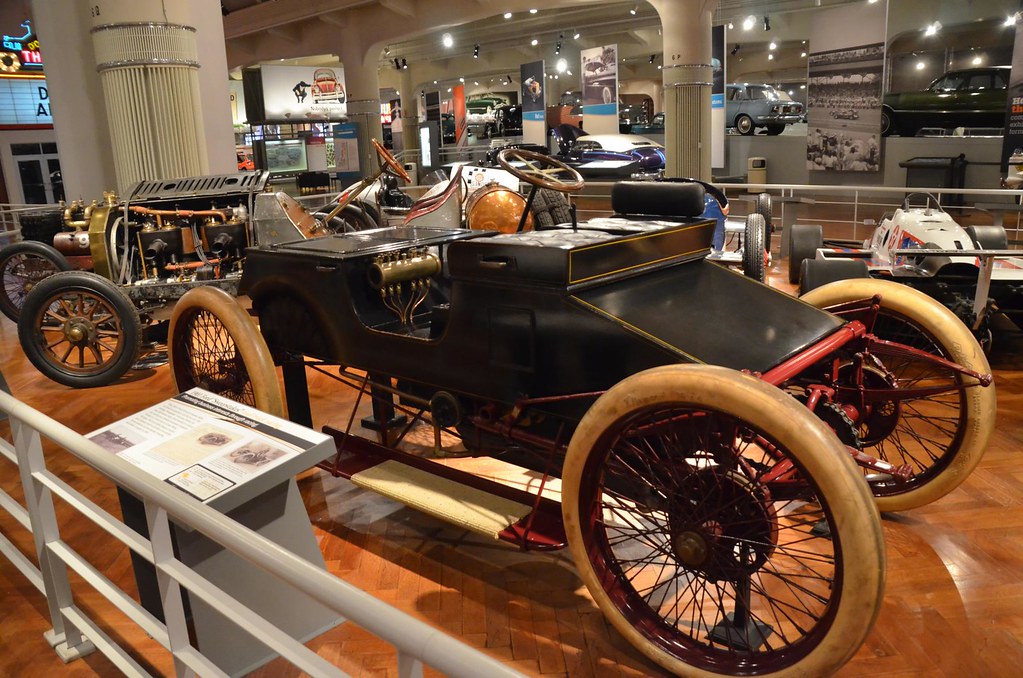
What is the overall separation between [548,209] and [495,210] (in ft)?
1.42

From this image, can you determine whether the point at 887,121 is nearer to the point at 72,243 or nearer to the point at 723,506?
the point at 72,243

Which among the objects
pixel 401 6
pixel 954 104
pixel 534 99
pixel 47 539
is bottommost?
pixel 47 539

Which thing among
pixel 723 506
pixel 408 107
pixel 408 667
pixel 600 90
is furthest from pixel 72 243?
pixel 408 107

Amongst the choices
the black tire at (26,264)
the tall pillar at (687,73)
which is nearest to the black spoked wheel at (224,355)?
the black tire at (26,264)

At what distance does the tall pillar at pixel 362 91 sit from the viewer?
1617cm

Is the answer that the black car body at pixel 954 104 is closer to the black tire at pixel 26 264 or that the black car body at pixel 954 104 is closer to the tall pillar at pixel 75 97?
the tall pillar at pixel 75 97

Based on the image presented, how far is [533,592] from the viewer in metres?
2.88

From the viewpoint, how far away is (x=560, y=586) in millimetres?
2910

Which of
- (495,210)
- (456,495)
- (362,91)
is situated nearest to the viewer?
(456,495)

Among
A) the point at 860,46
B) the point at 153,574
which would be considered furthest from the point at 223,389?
the point at 860,46

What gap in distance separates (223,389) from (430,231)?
1278 millimetres

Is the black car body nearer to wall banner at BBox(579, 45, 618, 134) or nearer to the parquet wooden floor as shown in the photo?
wall banner at BBox(579, 45, 618, 134)

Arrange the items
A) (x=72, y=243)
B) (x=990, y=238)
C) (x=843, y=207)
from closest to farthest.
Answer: (x=990, y=238), (x=72, y=243), (x=843, y=207)

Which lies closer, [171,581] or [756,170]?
[171,581]
